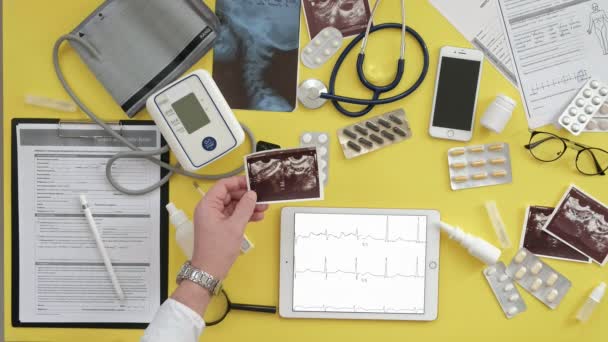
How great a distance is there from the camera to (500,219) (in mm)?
954

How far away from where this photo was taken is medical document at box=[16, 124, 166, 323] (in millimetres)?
929

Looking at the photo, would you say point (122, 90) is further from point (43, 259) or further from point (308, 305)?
point (308, 305)

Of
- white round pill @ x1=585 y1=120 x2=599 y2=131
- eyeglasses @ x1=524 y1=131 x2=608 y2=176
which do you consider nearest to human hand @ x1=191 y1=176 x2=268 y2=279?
eyeglasses @ x1=524 y1=131 x2=608 y2=176

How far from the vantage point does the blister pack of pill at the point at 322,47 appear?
3.05 ft

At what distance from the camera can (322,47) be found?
0.93 m

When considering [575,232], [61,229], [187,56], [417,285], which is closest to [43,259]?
[61,229]

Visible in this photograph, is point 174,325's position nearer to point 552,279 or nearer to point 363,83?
point 363,83

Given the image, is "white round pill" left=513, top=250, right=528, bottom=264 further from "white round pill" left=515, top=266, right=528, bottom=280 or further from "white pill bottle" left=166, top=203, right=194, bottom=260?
"white pill bottle" left=166, top=203, right=194, bottom=260

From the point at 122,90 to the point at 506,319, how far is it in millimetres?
903

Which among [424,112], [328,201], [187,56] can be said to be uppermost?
[187,56]

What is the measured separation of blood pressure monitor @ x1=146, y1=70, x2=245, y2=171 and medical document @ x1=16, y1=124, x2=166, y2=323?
93 millimetres

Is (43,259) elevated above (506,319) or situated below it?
above

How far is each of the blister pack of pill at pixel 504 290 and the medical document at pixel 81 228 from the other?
69cm

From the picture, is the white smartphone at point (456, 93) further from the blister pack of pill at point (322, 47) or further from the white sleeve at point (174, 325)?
the white sleeve at point (174, 325)
